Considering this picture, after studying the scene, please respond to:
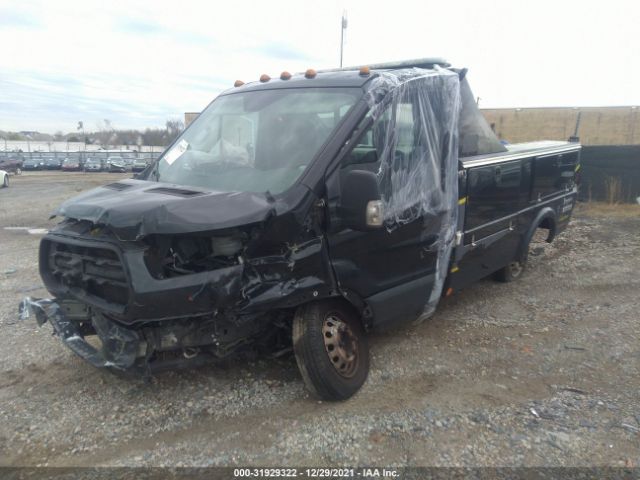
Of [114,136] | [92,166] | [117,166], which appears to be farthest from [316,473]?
[114,136]

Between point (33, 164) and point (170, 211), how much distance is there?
47185 mm

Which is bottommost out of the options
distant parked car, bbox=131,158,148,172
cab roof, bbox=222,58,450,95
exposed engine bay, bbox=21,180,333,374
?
exposed engine bay, bbox=21,180,333,374

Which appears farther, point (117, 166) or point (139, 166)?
point (117, 166)

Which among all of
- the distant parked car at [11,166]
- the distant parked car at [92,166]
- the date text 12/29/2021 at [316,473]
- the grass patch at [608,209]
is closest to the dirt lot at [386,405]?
the date text 12/29/2021 at [316,473]

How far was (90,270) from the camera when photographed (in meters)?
3.26

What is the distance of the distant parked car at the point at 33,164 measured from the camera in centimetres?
4291

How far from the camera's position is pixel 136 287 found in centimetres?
287

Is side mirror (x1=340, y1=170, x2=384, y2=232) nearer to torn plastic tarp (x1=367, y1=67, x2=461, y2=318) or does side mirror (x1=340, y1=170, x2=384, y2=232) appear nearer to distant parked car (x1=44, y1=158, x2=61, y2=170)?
torn plastic tarp (x1=367, y1=67, x2=461, y2=318)

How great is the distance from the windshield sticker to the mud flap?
149 cm

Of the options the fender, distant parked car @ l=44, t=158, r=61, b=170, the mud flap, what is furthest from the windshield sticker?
distant parked car @ l=44, t=158, r=61, b=170

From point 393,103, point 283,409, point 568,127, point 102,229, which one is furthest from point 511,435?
point 568,127

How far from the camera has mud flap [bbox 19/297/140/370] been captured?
3.20 m

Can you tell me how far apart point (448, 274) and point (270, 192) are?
2029mm

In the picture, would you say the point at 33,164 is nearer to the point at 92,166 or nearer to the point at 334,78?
the point at 92,166
